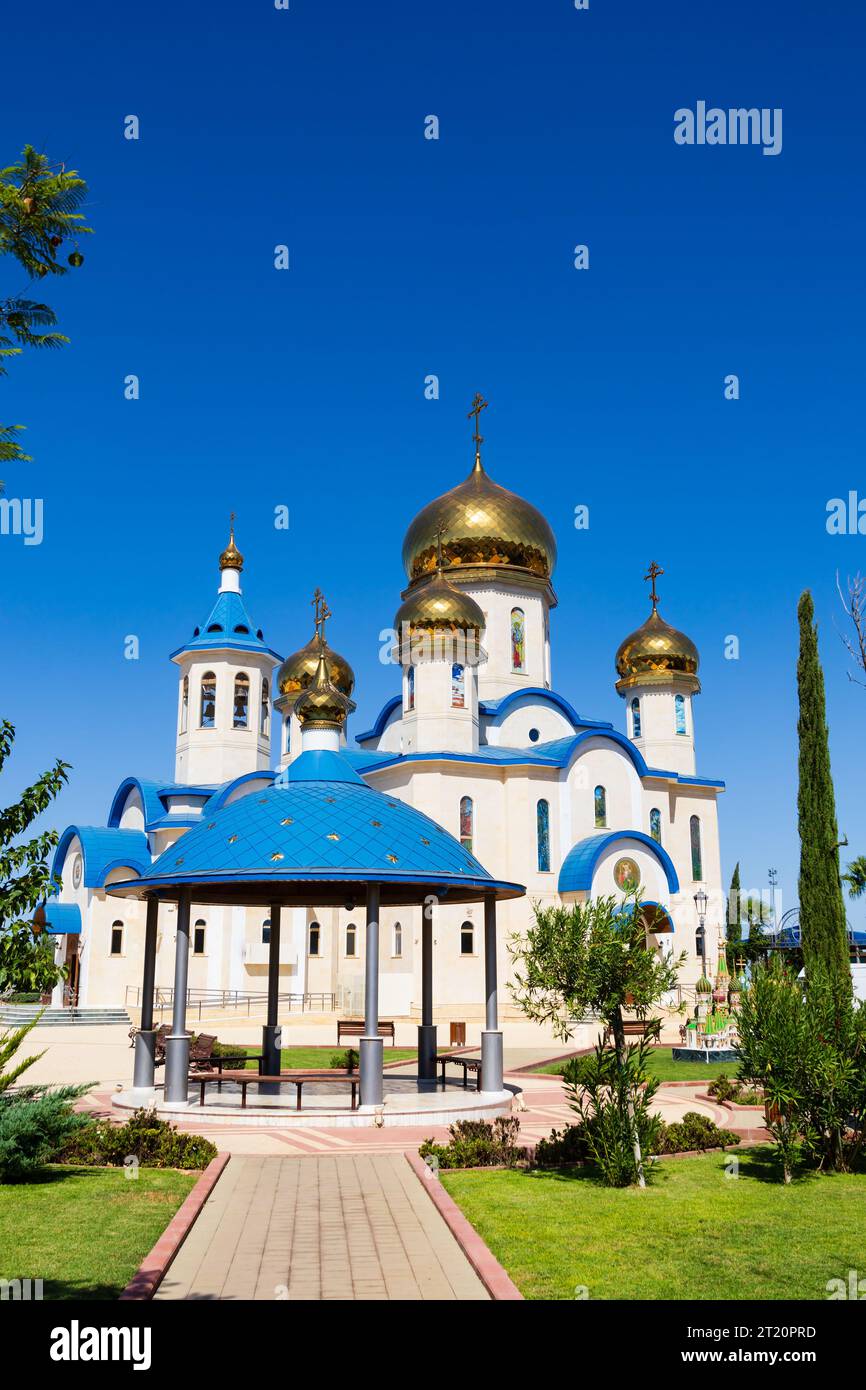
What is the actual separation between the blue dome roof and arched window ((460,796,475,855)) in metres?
13.6

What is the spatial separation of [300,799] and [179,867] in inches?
70.1

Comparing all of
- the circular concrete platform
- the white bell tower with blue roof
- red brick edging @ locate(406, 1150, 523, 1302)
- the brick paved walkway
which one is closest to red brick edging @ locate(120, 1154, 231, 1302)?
the brick paved walkway

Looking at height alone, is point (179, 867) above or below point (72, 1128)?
above

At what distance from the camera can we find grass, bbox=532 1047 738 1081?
17.3 metres

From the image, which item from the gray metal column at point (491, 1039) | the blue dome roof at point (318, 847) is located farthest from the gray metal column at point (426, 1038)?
the gray metal column at point (491, 1039)

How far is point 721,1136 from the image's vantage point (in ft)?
35.7

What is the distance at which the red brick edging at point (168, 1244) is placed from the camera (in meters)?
5.75

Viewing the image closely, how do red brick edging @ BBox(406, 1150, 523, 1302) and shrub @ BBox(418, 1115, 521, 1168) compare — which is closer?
red brick edging @ BBox(406, 1150, 523, 1302)

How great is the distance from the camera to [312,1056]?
64.5 feet

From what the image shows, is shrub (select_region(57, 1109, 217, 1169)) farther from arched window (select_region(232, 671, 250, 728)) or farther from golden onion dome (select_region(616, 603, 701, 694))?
golden onion dome (select_region(616, 603, 701, 694))

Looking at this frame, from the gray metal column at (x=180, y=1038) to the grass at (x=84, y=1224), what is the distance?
3542 mm
